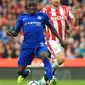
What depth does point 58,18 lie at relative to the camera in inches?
533

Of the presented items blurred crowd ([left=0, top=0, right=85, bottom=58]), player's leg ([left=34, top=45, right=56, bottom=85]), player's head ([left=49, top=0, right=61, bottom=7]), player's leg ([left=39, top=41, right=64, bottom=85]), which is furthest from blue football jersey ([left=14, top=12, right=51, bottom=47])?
blurred crowd ([left=0, top=0, right=85, bottom=58])

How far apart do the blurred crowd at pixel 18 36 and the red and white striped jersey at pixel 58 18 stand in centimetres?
490

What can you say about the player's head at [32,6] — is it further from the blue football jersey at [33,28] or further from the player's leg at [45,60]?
the player's leg at [45,60]

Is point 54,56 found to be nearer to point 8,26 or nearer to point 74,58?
point 74,58

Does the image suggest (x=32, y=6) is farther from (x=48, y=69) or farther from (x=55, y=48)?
(x=55, y=48)

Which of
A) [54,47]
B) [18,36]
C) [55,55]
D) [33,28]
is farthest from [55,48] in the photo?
[18,36]

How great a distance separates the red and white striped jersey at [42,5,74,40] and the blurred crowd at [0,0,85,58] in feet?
16.1

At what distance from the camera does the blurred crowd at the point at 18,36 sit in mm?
20219

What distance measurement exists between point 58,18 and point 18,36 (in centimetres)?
778

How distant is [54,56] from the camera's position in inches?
520

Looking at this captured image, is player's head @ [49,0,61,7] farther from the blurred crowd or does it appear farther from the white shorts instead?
the blurred crowd

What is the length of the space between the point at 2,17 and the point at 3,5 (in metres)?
0.79

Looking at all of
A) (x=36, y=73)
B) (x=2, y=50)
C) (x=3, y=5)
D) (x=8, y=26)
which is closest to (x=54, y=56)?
(x=36, y=73)

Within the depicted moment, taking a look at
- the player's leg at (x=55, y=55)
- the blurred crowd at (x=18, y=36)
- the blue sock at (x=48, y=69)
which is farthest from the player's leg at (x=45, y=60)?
the blurred crowd at (x=18, y=36)
